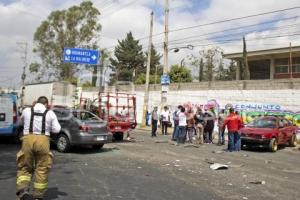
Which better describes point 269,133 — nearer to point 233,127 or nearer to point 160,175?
point 233,127

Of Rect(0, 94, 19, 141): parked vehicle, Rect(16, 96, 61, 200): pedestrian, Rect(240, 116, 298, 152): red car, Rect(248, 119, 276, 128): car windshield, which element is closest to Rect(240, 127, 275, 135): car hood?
Rect(240, 116, 298, 152): red car

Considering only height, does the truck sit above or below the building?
below

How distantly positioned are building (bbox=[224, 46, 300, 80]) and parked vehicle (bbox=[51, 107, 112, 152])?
2152cm

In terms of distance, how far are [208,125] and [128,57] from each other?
5525 cm

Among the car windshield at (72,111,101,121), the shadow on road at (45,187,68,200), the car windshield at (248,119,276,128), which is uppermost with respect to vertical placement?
the car windshield at (72,111,101,121)

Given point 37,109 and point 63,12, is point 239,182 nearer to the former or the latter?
point 37,109

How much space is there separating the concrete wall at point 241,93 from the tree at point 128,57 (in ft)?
138

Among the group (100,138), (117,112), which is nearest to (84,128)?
(100,138)

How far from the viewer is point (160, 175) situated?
10.6m

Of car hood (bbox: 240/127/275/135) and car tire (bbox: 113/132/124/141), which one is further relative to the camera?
car tire (bbox: 113/132/124/141)

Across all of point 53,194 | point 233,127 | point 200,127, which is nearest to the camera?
point 53,194

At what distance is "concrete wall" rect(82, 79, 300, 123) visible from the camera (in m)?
23.0

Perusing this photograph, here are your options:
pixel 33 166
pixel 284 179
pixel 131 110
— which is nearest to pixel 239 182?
pixel 284 179

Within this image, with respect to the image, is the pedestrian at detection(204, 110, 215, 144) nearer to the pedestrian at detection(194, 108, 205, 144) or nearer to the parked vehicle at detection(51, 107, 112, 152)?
the pedestrian at detection(194, 108, 205, 144)
